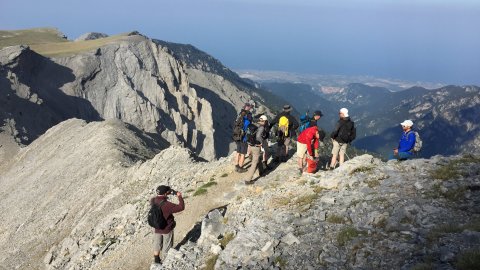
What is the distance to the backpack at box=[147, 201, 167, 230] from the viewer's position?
1634cm

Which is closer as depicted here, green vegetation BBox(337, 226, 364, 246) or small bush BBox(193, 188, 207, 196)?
green vegetation BBox(337, 226, 364, 246)

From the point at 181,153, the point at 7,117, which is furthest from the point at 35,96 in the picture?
the point at 181,153

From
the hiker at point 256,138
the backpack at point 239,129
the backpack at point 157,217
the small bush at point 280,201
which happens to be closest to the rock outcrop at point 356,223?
the small bush at point 280,201

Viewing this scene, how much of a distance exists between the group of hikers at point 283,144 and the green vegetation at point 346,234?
6058 mm

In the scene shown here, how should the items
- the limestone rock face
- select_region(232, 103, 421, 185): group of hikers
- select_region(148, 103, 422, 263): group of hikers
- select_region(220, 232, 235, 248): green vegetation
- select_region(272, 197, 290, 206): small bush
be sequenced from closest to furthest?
select_region(220, 232, 235, 248): green vegetation, select_region(148, 103, 422, 263): group of hikers, select_region(272, 197, 290, 206): small bush, select_region(232, 103, 421, 185): group of hikers, the limestone rock face

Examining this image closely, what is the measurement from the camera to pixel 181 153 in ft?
117

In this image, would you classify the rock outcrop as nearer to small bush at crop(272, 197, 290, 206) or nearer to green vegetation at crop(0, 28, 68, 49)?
small bush at crop(272, 197, 290, 206)

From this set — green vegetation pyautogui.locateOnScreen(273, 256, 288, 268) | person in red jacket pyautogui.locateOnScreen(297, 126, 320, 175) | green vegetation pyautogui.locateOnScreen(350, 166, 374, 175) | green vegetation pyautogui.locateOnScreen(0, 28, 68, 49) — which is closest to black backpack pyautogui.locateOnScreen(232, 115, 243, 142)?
person in red jacket pyautogui.locateOnScreen(297, 126, 320, 175)

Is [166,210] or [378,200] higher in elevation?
[378,200]

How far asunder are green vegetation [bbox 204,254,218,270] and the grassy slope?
107 m

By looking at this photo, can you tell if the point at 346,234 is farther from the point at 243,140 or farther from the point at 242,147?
the point at 242,147

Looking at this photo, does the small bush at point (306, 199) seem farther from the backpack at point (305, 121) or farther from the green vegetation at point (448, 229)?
the backpack at point (305, 121)

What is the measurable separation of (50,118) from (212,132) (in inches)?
1668

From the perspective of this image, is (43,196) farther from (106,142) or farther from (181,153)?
(181,153)
